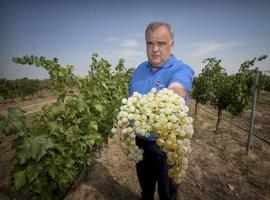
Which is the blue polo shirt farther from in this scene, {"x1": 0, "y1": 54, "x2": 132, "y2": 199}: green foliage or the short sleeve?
{"x1": 0, "y1": 54, "x2": 132, "y2": 199}: green foliage

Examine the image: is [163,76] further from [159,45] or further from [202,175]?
[202,175]

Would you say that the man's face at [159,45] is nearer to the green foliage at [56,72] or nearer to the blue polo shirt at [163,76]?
the blue polo shirt at [163,76]

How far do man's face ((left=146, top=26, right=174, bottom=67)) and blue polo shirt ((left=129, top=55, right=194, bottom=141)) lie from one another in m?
0.07

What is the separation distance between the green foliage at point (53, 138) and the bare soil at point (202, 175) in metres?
0.86

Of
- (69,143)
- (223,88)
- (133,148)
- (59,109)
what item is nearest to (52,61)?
(59,109)

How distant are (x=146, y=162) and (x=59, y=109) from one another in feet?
4.19

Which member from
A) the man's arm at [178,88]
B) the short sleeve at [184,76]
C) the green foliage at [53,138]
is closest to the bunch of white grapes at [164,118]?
the man's arm at [178,88]

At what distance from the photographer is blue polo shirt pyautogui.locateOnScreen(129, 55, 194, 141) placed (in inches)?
74.0

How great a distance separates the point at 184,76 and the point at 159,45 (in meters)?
0.49

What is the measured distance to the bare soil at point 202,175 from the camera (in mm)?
3837

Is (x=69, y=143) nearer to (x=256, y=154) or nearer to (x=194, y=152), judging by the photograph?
(x=194, y=152)

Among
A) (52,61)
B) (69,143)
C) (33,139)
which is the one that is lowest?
(69,143)

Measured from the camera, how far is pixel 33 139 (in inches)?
67.1

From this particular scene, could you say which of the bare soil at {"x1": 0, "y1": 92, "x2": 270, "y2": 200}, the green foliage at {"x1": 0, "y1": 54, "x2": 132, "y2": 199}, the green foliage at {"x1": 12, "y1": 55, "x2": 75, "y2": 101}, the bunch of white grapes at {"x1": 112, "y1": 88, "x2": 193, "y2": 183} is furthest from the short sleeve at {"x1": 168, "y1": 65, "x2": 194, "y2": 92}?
the bare soil at {"x1": 0, "y1": 92, "x2": 270, "y2": 200}
